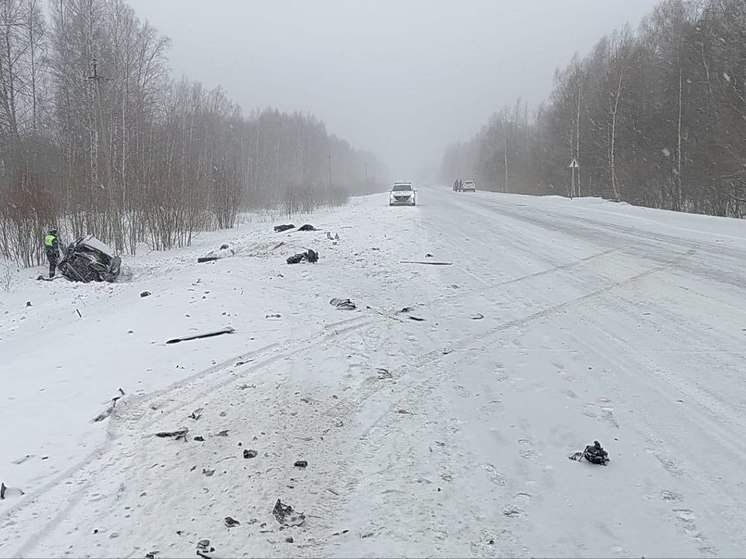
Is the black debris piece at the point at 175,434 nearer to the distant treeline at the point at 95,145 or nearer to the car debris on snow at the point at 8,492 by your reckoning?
the car debris on snow at the point at 8,492

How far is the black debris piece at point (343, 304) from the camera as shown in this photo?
8.34 metres

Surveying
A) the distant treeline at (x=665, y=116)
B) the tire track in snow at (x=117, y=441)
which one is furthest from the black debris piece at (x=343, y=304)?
the distant treeline at (x=665, y=116)

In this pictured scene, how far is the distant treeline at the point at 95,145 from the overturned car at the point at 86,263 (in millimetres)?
4250

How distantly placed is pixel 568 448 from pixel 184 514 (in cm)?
260

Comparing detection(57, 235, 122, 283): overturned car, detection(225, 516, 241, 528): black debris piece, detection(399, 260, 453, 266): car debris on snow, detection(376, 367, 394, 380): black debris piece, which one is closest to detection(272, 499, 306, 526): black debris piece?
detection(225, 516, 241, 528): black debris piece

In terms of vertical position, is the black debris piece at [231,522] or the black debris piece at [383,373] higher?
the black debris piece at [383,373]

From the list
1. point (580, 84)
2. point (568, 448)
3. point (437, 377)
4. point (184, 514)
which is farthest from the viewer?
point (580, 84)

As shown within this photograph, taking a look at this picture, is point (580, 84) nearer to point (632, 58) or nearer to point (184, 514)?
point (632, 58)

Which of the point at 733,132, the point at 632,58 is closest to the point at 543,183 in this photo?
the point at 632,58

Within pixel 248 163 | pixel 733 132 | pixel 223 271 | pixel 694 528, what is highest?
pixel 248 163

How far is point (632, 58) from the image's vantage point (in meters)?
41.0

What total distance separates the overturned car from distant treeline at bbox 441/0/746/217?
91.0 feet

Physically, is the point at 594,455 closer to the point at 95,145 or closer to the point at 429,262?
the point at 429,262

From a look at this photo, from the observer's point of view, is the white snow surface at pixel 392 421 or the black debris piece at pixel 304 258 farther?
the black debris piece at pixel 304 258
